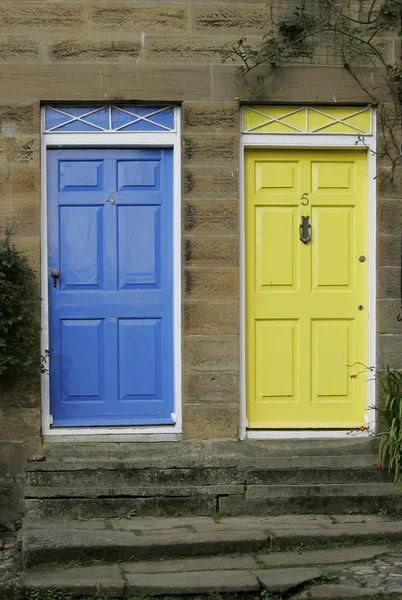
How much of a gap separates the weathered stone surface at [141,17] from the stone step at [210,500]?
3.26 m

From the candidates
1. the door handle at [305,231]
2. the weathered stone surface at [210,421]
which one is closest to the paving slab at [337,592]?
the weathered stone surface at [210,421]

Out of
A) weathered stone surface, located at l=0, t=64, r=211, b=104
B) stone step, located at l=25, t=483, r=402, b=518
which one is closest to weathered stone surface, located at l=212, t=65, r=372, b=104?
weathered stone surface, located at l=0, t=64, r=211, b=104

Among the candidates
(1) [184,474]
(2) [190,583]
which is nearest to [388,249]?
(1) [184,474]

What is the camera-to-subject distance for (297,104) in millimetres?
7102

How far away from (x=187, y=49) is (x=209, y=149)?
2.44 feet

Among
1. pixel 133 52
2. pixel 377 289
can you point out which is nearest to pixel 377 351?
pixel 377 289

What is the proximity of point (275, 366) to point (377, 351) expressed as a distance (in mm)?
753

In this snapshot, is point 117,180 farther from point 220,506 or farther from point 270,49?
point 220,506

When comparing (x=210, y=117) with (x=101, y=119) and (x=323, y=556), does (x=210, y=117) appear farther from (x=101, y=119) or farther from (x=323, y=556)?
(x=323, y=556)

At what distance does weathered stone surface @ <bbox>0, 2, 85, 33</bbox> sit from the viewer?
692cm

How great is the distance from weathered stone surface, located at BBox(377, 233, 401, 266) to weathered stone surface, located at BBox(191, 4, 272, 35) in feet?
5.72

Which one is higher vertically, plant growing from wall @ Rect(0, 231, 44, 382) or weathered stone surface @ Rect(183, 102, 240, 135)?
weathered stone surface @ Rect(183, 102, 240, 135)

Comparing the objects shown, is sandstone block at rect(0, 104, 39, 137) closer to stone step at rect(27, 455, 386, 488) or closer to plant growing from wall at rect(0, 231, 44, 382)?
plant growing from wall at rect(0, 231, 44, 382)

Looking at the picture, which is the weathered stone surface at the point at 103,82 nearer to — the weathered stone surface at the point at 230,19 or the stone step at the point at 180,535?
the weathered stone surface at the point at 230,19
